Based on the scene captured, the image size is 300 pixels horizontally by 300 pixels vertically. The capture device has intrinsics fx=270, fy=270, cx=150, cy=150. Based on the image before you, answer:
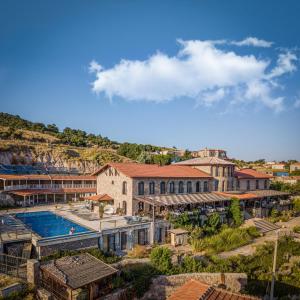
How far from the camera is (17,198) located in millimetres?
41656

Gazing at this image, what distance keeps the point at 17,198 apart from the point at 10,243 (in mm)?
22918

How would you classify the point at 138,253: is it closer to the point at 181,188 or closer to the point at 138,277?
the point at 138,277

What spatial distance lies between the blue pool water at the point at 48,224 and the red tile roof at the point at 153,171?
819 cm

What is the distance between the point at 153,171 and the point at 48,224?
13676 mm

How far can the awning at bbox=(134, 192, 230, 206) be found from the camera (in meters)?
30.1

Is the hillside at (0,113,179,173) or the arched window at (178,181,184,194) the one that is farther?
the hillside at (0,113,179,173)

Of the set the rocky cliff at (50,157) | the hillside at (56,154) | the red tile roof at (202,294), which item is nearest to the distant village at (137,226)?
the red tile roof at (202,294)

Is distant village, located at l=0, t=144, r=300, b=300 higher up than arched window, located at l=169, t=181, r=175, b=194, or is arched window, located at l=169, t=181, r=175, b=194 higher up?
arched window, located at l=169, t=181, r=175, b=194

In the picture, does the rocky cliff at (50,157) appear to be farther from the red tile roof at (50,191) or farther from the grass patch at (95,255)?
the grass patch at (95,255)

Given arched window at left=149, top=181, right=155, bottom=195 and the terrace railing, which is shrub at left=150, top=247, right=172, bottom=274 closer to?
the terrace railing

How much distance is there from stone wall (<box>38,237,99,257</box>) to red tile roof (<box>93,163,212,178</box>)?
9186mm

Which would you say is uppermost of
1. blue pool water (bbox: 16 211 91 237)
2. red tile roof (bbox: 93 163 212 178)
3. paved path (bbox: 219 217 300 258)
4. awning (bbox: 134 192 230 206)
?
red tile roof (bbox: 93 163 212 178)

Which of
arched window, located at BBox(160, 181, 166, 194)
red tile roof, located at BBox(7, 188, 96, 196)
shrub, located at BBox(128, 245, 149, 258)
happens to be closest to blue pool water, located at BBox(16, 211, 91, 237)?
shrub, located at BBox(128, 245, 149, 258)

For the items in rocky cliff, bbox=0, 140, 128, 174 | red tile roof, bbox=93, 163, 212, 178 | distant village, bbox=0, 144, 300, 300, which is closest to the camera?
distant village, bbox=0, 144, 300, 300
